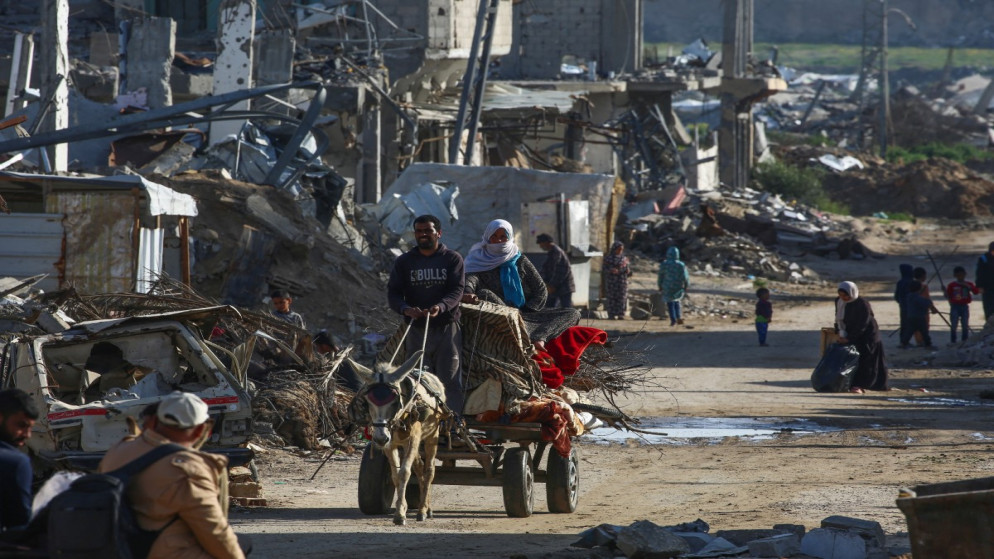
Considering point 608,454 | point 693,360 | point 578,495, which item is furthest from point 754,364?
point 578,495

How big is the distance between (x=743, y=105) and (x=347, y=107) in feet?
80.2

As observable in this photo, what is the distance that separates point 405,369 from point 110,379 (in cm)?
300

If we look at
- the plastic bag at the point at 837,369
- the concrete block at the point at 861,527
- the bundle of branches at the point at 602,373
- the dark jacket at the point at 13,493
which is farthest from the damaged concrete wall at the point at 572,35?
the dark jacket at the point at 13,493

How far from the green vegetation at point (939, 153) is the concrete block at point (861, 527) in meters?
53.8

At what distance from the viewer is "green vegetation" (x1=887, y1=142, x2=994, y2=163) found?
200 ft

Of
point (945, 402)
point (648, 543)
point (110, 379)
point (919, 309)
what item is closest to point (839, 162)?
point (919, 309)

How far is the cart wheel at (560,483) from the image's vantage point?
9.61m

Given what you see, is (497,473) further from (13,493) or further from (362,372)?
(13,493)

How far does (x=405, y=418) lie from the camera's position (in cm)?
862

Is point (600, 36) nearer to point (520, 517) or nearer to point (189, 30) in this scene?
point (189, 30)

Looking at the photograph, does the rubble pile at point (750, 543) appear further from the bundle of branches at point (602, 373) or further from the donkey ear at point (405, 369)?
the bundle of branches at point (602, 373)

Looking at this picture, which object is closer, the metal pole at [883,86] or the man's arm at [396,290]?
the man's arm at [396,290]

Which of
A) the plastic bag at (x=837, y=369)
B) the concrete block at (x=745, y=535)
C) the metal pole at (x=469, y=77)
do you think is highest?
the metal pole at (x=469, y=77)

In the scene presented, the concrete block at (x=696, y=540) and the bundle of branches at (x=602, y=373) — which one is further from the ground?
the bundle of branches at (x=602, y=373)
